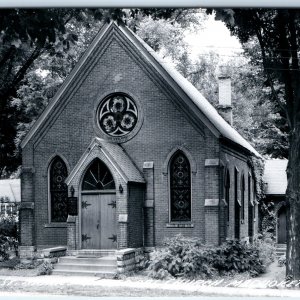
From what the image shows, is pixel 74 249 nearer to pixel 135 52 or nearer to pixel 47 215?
pixel 47 215

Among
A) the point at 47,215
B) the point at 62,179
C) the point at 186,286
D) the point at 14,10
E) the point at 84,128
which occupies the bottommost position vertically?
the point at 186,286

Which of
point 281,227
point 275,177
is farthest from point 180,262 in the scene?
point 275,177

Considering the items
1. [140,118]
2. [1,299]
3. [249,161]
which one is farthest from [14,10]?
[249,161]

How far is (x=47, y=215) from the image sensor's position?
2405 cm

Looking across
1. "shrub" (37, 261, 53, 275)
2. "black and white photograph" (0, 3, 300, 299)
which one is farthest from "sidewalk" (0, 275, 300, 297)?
"shrub" (37, 261, 53, 275)

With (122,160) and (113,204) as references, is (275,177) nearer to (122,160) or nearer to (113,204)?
(122,160)

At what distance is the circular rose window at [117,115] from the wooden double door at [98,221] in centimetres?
281

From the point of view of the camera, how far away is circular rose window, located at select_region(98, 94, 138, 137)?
23.4m

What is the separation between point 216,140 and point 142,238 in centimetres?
470

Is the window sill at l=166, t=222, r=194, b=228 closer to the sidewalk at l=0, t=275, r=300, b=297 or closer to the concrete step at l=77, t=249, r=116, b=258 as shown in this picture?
the concrete step at l=77, t=249, r=116, b=258

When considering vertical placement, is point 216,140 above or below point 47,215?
above

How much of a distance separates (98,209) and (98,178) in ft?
3.86

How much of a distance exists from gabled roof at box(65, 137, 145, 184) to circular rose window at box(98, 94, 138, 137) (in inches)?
34.5

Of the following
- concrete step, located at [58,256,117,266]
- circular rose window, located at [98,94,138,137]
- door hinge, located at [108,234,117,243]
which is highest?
circular rose window, located at [98,94,138,137]
